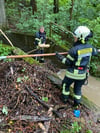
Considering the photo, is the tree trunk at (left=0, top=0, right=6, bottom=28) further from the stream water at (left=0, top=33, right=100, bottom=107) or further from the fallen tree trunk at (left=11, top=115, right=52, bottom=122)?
the fallen tree trunk at (left=11, top=115, right=52, bottom=122)

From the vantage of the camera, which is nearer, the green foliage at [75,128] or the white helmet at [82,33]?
the white helmet at [82,33]

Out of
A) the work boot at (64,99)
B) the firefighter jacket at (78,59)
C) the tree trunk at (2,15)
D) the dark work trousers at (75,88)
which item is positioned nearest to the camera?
the firefighter jacket at (78,59)

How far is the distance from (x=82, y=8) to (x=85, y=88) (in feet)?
22.1

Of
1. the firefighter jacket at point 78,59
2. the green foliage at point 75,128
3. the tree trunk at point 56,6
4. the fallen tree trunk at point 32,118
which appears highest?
the tree trunk at point 56,6

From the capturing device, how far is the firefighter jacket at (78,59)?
322cm

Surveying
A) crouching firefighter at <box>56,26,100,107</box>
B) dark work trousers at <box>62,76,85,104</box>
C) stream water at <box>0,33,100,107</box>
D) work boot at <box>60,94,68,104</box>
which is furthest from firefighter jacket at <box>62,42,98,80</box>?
stream water at <box>0,33,100,107</box>

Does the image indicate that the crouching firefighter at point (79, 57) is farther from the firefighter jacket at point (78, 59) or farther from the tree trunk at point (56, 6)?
the tree trunk at point (56, 6)

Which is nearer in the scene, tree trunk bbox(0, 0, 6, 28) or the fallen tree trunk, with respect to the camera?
the fallen tree trunk

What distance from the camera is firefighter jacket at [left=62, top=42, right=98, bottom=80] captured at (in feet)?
10.6

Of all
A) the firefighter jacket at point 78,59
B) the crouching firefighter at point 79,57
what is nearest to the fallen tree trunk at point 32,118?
the crouching firefighter at point 79,57

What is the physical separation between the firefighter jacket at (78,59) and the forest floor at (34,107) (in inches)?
36.4

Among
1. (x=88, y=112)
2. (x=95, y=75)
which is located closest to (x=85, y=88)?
(x=95, y=75)

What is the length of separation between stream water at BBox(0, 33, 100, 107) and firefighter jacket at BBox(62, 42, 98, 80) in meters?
1.97

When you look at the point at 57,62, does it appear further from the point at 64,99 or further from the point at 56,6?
the point at 56,6
